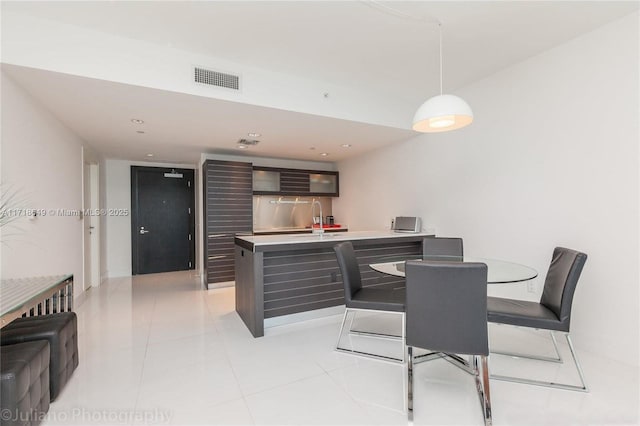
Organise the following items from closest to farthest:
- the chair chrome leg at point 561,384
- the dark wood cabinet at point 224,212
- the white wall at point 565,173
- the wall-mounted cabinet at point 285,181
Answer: the chair chrome leg at point 561,384 → the white wall at point 565,173 → the dark wood cabinet at point 224,212 → the wall-mounted cabinet at point 285,181

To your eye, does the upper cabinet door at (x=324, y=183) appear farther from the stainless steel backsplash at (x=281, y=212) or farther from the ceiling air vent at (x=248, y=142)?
the ceiling air vent at (x=248, y=142)

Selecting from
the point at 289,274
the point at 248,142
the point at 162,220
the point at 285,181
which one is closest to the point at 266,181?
the point at 285,181

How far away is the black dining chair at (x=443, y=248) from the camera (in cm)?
309

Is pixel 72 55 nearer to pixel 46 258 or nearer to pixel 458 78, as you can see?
pixel 46 258

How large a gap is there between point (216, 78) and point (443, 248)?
2861 mm

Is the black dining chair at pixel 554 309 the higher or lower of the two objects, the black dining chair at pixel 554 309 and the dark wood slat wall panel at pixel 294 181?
the lower

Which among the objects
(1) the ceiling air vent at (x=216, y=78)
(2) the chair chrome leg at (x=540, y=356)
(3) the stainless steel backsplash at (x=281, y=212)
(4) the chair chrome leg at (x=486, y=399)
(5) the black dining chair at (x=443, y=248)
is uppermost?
(1) the ceiling air vent at (x=216, y=78)

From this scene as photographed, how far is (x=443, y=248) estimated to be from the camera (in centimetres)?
315

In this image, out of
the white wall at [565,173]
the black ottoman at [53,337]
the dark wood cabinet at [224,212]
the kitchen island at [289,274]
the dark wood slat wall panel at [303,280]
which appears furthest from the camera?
the dark wood cabinet at [224,212]

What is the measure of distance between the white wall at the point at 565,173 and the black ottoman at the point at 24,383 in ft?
12.9

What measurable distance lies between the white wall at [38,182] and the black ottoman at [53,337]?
0.56 metres

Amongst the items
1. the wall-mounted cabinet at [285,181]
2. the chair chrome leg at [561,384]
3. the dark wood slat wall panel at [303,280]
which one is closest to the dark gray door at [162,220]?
the wall-mounted cabinet at [285,181]

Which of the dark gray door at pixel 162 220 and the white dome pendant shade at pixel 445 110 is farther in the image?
the dark gray door at pixel 162 220

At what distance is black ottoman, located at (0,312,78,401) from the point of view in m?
1.91
